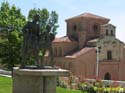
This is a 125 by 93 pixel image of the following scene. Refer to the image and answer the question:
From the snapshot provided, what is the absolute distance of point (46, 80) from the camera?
515 inches

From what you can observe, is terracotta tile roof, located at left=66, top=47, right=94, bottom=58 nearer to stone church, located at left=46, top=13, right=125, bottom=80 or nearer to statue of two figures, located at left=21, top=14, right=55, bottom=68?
stone church, located at left=46, top=13, right=125, bottom=80

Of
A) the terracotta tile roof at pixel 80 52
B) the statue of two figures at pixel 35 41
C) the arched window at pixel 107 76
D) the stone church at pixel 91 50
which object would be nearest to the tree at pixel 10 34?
the terracotta tile roof at pixel 80 52

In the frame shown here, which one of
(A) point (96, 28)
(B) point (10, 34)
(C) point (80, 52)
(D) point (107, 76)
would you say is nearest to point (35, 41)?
(B) point (10, 34)

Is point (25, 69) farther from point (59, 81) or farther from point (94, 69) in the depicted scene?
point (94, 69)

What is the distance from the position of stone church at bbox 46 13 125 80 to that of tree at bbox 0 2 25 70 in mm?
10722

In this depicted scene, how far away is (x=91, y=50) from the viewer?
53.0 metres

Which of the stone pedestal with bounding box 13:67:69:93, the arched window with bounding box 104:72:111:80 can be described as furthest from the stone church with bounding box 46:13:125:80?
the stone pedestal with bounding box 13:67:69:93

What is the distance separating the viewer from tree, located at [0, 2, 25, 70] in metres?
41.6

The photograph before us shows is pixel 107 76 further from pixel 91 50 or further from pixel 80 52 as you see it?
pixel 80 52

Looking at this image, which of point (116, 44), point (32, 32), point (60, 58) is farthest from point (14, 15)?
point (32, 32)

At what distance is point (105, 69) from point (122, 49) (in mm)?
3968

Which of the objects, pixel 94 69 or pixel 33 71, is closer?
pixel 33 71

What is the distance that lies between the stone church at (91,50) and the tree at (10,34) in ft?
35.2

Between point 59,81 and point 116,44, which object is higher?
point 116,44
